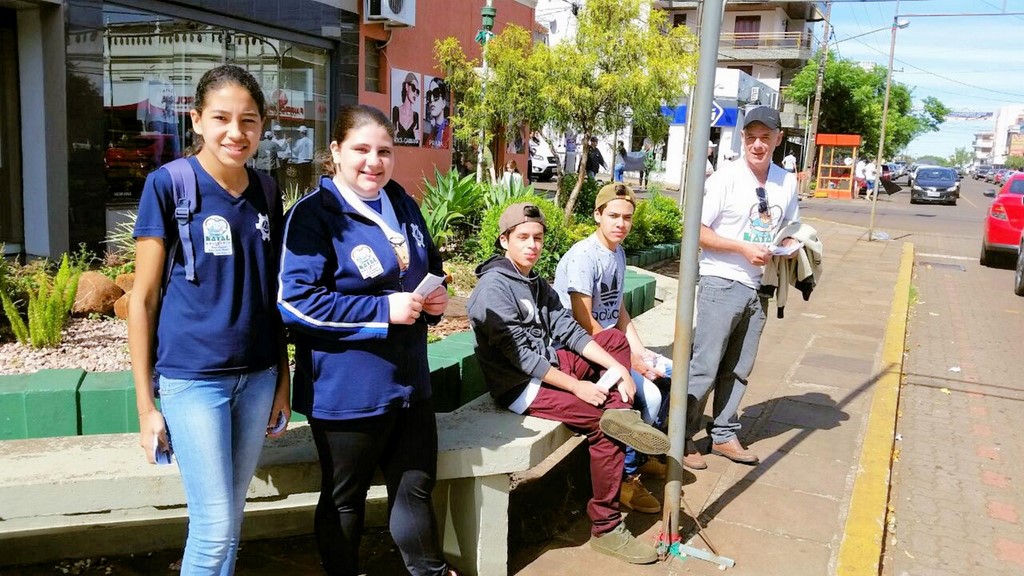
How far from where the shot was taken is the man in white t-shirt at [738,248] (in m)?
4.50

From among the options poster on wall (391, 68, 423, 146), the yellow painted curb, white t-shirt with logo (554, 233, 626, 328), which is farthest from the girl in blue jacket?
poster on wall (391, 68, 423, 146)

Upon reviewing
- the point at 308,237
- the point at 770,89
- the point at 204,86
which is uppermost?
the point at 770,89

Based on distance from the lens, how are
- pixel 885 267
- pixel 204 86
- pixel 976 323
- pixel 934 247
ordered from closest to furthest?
pixel 204 86
pixel 976 323
pixel 885 267
pixel 934 247

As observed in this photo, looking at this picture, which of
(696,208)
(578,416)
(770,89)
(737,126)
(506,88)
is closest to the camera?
(696,208)

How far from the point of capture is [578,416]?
3.62 meters

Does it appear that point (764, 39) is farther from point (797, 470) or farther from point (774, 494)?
point (774, 494)

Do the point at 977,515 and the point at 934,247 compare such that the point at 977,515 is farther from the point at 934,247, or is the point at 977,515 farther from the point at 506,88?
the point at 934,247

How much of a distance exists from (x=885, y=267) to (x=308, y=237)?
12844 mm

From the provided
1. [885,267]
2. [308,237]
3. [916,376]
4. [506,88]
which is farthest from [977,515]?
[885,267]

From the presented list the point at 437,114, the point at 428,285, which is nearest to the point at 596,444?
the point at 428,285

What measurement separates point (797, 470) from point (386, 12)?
402 inches

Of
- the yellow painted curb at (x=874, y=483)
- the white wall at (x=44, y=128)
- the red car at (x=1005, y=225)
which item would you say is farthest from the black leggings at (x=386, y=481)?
the red car at (x=1005, y=225)

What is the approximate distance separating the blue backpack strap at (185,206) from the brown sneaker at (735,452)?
10.9ft

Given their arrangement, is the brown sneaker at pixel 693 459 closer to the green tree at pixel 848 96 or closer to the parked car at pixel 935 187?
the parked car at pixel 935 187
